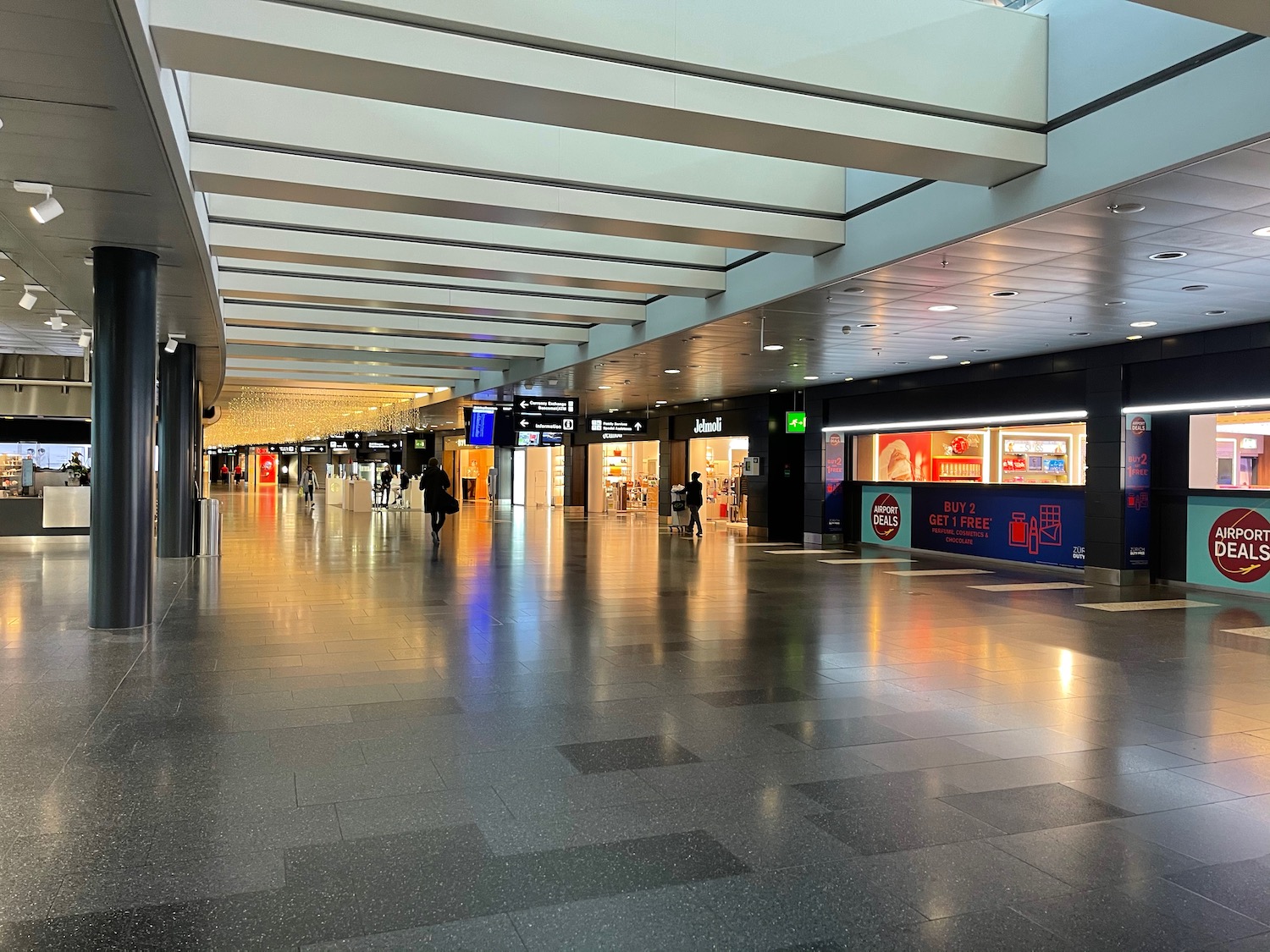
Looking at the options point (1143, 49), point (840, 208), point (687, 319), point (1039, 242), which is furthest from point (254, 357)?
point (1143, 49)

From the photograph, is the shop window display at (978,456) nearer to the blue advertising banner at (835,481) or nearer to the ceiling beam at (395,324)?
the blue advertising banner at (835,481)

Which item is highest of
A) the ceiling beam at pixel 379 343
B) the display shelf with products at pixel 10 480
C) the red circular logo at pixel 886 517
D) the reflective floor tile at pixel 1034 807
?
the ceiling beam at pixel 379 343

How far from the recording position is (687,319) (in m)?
13.9

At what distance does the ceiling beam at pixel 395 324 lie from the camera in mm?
15227

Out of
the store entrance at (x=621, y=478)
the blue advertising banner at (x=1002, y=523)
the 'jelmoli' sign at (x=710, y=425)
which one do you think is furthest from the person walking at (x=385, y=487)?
the blue advertising banner at (x=1002, y=523)

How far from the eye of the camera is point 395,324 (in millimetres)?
16438

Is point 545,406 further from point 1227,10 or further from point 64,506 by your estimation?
point 1227,10

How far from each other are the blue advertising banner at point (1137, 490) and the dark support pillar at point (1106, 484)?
0.26 feet

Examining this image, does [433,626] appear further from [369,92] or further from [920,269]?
[920,269]

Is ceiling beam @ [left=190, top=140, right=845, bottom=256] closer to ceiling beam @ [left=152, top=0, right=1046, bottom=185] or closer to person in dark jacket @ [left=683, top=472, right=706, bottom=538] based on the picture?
ceiling beam @ [left=152, top=0, right=1046, bottom=185]

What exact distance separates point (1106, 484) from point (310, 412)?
31554 mm

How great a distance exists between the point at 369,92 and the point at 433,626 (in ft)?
16.5

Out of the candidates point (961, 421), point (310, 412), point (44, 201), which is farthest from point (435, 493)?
point (310, 412)

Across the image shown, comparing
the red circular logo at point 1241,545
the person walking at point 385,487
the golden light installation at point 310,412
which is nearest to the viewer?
the red circular logo at point 1241,545
